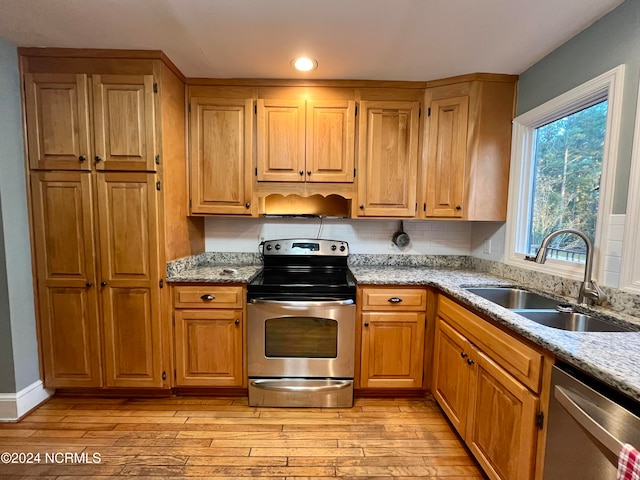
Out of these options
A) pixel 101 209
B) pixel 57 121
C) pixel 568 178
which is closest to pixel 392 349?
pixel 568 178

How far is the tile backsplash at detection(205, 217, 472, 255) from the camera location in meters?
2.60

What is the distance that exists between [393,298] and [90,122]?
7.83 ft

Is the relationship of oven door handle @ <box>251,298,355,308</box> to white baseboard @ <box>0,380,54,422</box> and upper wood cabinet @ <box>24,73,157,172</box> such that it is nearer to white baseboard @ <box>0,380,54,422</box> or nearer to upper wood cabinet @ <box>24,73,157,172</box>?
upper wood cabinet @ <box>24,73,157,172</box>

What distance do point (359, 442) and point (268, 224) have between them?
70.4 inches

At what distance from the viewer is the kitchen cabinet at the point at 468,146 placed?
6.88 feet

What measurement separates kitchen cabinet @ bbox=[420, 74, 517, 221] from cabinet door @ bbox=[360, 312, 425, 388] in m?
0.91

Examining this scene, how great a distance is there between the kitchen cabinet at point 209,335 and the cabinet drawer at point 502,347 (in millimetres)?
1445

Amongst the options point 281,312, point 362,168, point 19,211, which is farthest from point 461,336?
point 19,211

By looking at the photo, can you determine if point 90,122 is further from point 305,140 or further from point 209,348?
point 209,348

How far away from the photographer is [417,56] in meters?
1.86

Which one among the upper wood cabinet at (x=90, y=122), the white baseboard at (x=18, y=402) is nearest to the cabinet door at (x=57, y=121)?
the upper wood cabinet at (x=90, y=122)

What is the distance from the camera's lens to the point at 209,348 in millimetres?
2043

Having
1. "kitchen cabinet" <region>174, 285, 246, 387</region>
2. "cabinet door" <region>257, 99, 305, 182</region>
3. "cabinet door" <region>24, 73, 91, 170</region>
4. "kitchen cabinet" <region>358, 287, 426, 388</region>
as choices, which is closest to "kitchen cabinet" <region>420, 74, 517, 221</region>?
"kitchen cabinet" <region>358, 287, 426, 388</region>

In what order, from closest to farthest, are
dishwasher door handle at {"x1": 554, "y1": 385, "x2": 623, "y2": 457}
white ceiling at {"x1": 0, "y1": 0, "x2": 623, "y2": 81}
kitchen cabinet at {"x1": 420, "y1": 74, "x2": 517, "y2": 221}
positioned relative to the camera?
dishwasher door handle at {"x1": 554, "y1": 385, "x2": 623, "y2": 457} < white ceiling at {"x1": 0, "y1": 0, "x2": 623, "y2": 81} < kitchen cabinet at {"x1": 420, "y1": 74, "x2": 517, "y2": 221}
